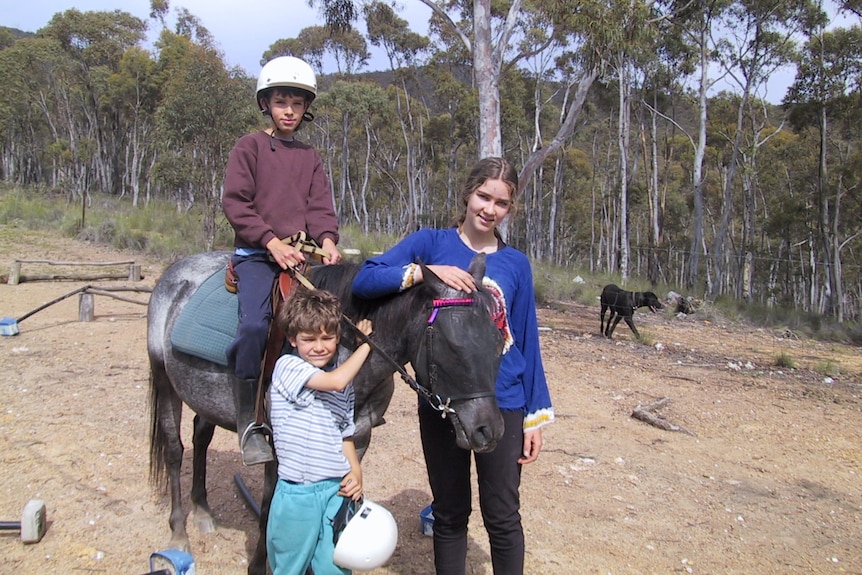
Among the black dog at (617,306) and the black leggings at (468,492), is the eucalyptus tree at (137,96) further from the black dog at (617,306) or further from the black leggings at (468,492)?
the black leggings at (468,492)

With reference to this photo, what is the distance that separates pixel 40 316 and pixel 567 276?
45.6ft

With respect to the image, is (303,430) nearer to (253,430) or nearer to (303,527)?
(303,527)

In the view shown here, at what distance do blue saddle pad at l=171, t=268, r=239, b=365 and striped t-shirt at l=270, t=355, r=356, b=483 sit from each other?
0.59 m

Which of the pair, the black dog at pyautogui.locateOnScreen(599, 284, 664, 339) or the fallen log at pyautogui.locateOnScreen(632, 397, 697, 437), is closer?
the fallen log at pyautogui.locateOnScreen(632, 397, 697, 437)

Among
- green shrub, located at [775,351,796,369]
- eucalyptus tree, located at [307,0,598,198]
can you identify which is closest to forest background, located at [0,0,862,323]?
eucalyptus tree, located at [307,0,598,198]

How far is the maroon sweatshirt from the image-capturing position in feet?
8.59

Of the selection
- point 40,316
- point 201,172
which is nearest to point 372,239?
point 201,172

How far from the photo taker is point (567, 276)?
1853 centimetres

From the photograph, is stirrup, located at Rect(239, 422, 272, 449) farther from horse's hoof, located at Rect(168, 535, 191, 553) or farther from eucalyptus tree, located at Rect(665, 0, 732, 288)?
eucalyptus tree, located at Rect(665, 0, 732, 288)

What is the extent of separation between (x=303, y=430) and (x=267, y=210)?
41.7 inches

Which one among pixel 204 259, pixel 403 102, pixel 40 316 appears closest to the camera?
pixel 204 259

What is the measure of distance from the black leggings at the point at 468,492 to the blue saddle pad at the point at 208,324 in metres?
1.01

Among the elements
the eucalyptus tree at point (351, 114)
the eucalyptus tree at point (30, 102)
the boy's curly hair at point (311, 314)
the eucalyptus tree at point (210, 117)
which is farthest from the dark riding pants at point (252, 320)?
the eucalyptus tree at point (30, 102)

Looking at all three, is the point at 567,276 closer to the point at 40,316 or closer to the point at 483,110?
the point at 483,110
